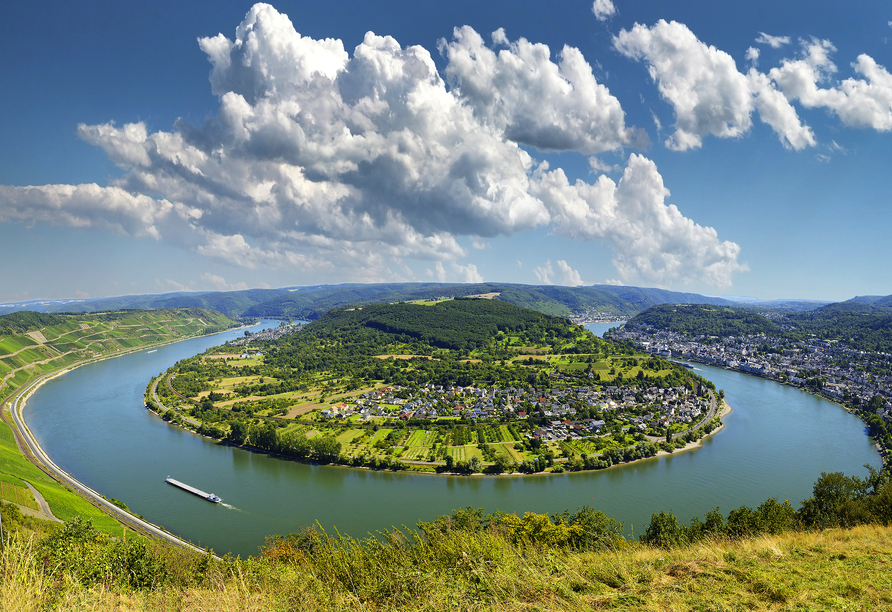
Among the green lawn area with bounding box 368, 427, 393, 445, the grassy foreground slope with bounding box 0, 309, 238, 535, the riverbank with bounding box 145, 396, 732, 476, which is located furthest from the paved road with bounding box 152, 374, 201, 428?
the green lawn area with bounding box 368, 427, 393, 445

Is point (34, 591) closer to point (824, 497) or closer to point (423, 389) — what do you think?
→ point (824, 497)

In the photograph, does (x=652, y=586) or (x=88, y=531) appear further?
(x=88, y=531)

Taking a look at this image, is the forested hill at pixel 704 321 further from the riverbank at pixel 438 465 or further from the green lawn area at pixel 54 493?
the green lawn area at pixel 54 493

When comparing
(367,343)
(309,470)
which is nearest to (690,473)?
(309,470)

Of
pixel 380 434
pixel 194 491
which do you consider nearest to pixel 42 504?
pixel 194 491

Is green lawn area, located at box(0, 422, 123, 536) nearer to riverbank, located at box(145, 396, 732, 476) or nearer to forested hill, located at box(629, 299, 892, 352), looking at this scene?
riverbank, located at box(145, 396, 732, 476)

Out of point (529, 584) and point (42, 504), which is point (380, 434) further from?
point (529, 584)
